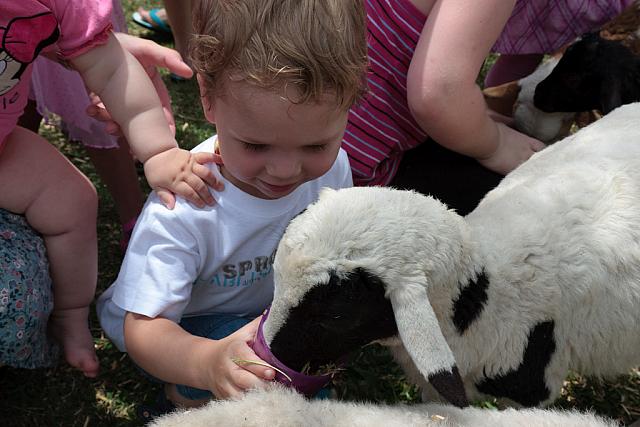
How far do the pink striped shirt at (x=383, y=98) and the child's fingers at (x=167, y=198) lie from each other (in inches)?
38.2

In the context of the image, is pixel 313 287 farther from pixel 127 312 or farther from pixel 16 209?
pixel 16 209

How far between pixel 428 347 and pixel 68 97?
7.65ft

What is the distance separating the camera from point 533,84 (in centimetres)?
347

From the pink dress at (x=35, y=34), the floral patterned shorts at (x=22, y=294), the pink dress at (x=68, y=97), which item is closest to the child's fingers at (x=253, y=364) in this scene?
the floral patterned shorts at (x=22, y=294)

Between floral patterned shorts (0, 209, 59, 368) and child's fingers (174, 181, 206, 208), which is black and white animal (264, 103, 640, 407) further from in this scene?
floral patterned shorts (0, 209, 59, 368)

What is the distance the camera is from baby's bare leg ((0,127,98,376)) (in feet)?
7.89

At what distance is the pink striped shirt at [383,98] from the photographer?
2.86 meters

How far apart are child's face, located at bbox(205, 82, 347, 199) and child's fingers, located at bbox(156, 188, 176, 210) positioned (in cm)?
21

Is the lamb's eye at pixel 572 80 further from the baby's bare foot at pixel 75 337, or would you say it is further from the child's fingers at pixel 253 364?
the baby's bare foot at pixel 75 337

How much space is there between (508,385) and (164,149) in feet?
4.47

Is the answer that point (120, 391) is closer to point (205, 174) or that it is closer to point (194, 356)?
point (194, 356)

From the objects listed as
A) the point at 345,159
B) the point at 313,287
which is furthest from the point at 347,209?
the point at 345,159

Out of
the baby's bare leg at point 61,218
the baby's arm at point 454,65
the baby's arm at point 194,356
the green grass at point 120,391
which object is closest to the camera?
the baby's arm at point 194,356

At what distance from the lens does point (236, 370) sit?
6.04ft
